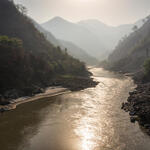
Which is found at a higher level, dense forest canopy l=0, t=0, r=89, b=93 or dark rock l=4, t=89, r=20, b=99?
dense forest canopy l=0, t=0, r=89, b=93

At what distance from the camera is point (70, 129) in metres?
25.8

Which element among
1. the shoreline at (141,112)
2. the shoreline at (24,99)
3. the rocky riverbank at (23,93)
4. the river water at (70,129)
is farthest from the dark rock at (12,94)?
the shoreline at (141,112)

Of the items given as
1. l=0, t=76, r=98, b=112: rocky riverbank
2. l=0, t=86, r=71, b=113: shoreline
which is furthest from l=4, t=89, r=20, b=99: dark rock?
l=0, t=86, r=71, b=113: shoreline

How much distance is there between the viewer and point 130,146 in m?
20.8

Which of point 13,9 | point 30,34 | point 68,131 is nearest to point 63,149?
point 68,131

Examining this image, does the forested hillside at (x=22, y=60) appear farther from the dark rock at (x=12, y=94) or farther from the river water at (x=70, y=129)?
the river water at (x=70, y=129)

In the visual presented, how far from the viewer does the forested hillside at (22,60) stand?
50.0 m

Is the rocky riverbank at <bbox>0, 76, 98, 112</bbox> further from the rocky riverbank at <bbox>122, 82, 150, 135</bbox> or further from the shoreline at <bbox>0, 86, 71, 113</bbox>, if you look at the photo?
the rocky riverbank at <bbox>122, 82, 150, 135</bbox>

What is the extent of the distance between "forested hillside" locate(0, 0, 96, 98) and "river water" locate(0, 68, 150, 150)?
17430 mm

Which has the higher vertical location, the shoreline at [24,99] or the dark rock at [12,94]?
the dark rock at [12,94]

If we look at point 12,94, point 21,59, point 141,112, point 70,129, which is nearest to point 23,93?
point 12,94

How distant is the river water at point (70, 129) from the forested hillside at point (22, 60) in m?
17.4

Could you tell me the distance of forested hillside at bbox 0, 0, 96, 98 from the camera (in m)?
50.0

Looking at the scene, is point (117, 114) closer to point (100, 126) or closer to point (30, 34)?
point (100, 126)
